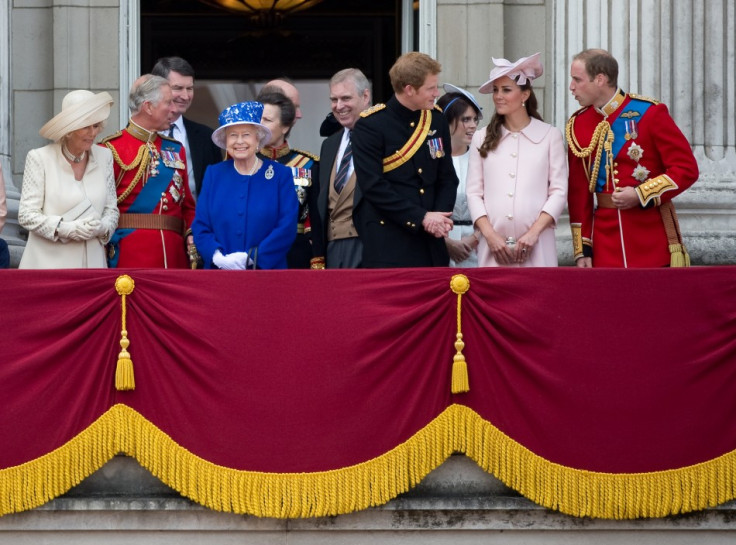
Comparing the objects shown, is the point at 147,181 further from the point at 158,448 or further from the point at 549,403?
the point at 549,403

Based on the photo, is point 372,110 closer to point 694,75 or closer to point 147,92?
point 147,92

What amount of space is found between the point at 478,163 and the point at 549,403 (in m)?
1.47

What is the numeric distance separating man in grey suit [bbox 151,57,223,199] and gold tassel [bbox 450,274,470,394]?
2326 mm

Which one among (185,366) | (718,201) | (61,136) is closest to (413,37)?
(718,201)

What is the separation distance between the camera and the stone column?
1016cm

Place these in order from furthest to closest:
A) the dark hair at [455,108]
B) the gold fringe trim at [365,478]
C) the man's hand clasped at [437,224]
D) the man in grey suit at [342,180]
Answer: the dark hair at [455,108], the man in grey suit at [342,180], the man's hand clasped at [437,224], the gold fringe trim at [365,478]

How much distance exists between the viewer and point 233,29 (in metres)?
16.3

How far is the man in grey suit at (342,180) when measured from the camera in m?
8.78

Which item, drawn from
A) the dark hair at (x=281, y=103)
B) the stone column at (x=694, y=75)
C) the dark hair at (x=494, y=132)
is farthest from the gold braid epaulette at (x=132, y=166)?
the stone column at (x=694, y=75)

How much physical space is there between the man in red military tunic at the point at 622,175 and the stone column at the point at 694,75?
153 centimetres

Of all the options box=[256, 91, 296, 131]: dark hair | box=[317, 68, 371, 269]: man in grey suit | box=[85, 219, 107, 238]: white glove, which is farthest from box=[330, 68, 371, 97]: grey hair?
box=[85, 219, 107, 238]: white glove

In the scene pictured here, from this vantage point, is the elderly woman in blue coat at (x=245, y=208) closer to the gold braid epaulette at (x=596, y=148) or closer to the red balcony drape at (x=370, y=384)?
the red balcony drape at (x=370, y=384)

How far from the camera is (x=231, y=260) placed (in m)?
8.32

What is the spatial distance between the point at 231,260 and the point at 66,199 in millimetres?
925
